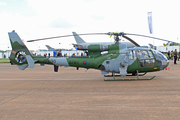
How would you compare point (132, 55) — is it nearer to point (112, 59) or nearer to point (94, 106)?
point (112, 59)

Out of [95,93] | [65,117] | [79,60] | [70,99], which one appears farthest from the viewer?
[79,60]

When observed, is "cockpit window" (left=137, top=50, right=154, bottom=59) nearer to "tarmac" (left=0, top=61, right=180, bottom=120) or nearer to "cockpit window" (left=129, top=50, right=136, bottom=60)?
"cockpit window" (left=129, top=50, right=136, bottom=60)

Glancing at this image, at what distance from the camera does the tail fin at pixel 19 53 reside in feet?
36.1

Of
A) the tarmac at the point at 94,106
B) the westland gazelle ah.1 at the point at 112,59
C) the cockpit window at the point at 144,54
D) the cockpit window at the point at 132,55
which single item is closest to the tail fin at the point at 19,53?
the westland gazelle ah.1 at the point at 112,59

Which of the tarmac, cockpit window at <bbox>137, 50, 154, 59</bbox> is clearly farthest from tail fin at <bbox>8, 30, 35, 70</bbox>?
cockpit window at <bbox>137, 50, 154, 59</bbox>

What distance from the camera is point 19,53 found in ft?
36.6

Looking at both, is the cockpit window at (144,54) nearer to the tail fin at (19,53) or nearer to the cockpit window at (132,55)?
the cockpit window at (132,55)

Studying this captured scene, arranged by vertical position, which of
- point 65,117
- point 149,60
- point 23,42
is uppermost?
point 23,42

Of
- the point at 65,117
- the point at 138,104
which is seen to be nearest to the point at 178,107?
the point at 138,104

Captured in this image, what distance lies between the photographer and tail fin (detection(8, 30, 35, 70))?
11.0 metres

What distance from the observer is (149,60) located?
10.0m

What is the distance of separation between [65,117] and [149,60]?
23.6 feet

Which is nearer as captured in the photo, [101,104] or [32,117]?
[32,117]

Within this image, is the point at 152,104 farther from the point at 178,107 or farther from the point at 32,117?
the point at 32,117
